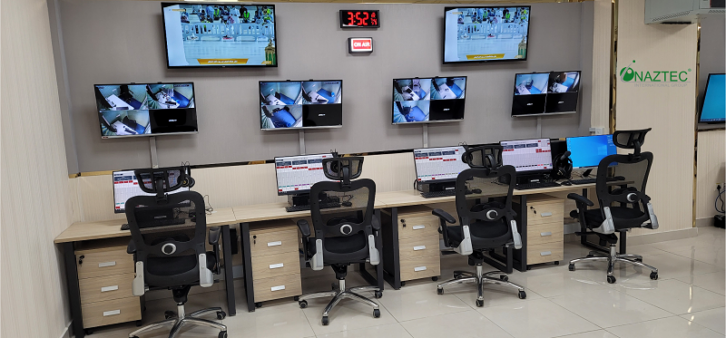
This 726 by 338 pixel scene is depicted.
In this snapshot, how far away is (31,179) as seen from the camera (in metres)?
3.30

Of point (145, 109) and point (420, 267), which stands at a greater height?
point (145, 109)

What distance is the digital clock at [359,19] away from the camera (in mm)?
4766

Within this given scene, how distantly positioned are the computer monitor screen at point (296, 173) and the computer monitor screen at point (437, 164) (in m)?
0.96

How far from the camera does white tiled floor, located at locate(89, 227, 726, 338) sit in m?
3.54

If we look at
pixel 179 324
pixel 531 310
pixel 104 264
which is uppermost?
pixel 104 264

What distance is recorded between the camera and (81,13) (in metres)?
4.15

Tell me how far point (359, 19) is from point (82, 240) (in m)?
3.07

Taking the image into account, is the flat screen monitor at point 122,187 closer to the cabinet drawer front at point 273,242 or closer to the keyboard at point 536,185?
the cabinet drawer front at point 273,242

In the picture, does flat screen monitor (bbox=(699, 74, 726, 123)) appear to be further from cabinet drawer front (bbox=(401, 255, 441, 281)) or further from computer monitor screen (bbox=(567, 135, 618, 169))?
cabinet drawer front (bbox=(401, 255, 441, 281))

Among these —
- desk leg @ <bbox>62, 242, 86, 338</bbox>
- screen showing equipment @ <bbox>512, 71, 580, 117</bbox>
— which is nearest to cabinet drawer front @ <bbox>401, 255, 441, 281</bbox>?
screen showing equipment @ <bbox>512, 71, 580, 117</bbox>

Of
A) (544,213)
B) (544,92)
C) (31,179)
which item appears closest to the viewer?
(31,179)

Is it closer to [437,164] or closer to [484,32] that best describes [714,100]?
[484,32]

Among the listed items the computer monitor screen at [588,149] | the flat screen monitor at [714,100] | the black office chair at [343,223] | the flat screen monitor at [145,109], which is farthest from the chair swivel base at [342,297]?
the flat screen monitor at [714,100]

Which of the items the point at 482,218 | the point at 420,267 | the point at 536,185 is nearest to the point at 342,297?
the point at 420,267
